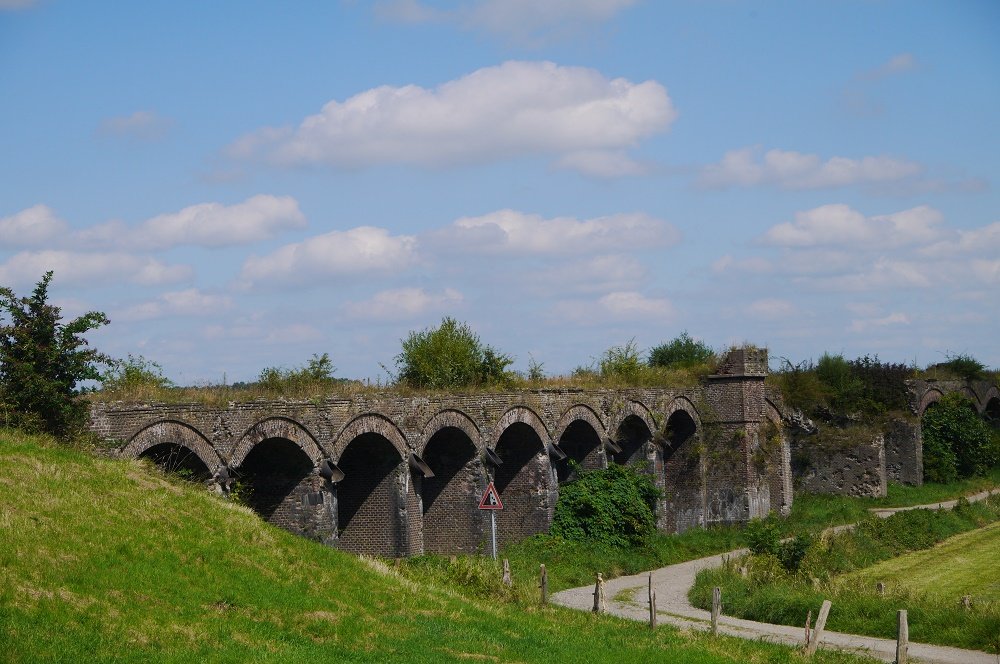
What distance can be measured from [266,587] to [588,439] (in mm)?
16252

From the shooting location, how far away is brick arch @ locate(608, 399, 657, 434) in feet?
96.7

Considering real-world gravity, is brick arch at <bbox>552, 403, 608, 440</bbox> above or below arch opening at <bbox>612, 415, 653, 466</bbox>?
above

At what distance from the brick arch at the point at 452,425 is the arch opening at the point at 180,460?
208 inches

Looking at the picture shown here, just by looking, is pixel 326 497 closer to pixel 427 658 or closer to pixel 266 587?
pixel 266 587

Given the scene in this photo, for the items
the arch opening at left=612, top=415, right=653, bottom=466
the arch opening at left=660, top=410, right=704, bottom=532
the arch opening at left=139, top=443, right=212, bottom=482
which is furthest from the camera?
the arch opening at left=660, top=410, right=704, bottom=532

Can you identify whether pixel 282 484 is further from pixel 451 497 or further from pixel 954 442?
pixel 954 442

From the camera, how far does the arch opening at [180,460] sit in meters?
17.8

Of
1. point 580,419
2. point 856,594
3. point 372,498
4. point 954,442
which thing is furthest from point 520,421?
point 954,442

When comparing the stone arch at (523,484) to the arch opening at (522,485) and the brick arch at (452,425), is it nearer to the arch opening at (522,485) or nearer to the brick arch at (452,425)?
the arch opening at (522,485)

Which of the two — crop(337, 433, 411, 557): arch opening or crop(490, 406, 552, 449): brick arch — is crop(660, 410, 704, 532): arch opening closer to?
crop(490, 406, 552, 449): brick arch

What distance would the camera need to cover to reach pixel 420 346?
2858cm

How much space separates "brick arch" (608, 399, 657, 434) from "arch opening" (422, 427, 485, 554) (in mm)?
5837

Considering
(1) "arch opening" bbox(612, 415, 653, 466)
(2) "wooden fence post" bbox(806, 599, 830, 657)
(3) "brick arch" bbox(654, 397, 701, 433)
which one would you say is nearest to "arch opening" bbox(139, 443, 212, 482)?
(2) "wooden fence post" bbox(806, 599, 830, 657)

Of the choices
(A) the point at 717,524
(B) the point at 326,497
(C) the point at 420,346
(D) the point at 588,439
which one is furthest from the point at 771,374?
(B) the point at 326,497
